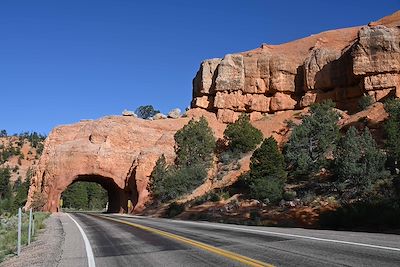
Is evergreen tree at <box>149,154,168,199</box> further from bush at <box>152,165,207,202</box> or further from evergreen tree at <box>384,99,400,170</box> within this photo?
evergreen tree at <box>384,99,400,170</box>

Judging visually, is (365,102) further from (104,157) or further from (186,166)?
(104,157)

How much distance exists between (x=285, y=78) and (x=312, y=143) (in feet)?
93.7

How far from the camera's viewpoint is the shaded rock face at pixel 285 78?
58.0 meters

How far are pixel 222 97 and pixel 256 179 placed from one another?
33445mm

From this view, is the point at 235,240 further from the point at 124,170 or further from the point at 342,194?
the point at 124,170

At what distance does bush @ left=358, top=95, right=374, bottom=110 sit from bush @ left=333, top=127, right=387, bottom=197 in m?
22.4

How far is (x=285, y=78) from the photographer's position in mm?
65062

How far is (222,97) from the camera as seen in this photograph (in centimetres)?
6438

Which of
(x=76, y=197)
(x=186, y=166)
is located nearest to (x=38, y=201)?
(x=186, y=166)

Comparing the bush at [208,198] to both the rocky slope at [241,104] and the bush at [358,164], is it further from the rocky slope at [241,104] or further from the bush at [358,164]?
the bush at [358,164]

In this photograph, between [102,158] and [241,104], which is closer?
[102,158]

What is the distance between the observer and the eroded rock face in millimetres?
54594

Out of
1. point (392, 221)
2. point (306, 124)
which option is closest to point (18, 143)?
point (306, 124)

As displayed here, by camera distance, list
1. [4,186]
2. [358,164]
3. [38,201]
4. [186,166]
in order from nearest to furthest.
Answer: [358,164] → [186,166] → [38,201] → [4,186]
